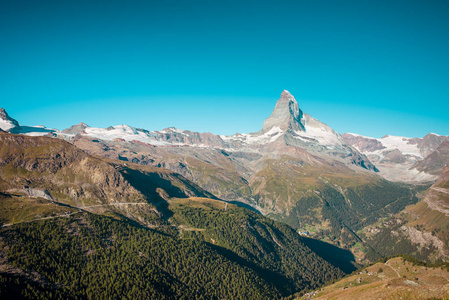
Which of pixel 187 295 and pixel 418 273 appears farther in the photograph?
pixel 187 295

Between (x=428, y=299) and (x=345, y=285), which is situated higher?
(x=428, y=299)

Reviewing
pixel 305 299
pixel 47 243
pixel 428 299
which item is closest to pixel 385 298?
pixel 428 299

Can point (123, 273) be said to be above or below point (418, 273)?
below

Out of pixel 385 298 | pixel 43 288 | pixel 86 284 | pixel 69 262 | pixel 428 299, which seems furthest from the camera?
pixel 69 262

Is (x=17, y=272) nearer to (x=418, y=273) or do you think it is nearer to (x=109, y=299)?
(x=109, y=299)

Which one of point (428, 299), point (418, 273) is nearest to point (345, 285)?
point (418, 273)

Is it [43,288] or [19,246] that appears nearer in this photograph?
[43,288]

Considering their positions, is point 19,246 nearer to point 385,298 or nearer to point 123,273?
point 123,273

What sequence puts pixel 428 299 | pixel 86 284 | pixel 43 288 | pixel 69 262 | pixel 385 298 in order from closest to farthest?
pixel 428 299, pixel 385 298, pixel 43 288, pixel 86 284, pixel 69 262

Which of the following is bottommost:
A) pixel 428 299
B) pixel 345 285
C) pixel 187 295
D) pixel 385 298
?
pixel 187 295
